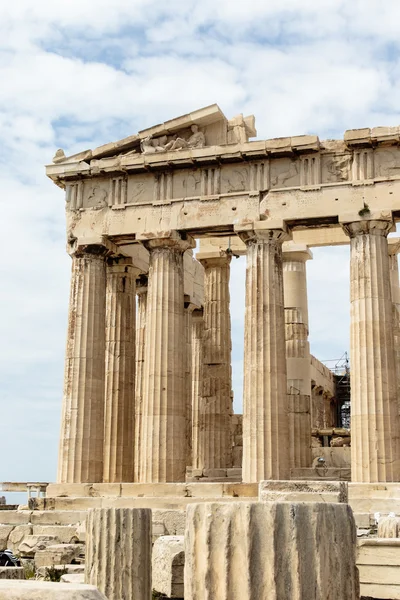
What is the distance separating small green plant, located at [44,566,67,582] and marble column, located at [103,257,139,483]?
1298 cm

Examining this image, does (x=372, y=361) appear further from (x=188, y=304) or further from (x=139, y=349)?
(x=188, y=304)

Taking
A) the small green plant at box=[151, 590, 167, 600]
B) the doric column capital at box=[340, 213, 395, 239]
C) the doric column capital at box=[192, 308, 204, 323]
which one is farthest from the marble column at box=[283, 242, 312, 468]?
the small green plant at box=[151, 590, 167, 600]

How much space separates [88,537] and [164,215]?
15779 millimetres

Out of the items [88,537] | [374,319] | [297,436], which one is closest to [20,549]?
[88,537]

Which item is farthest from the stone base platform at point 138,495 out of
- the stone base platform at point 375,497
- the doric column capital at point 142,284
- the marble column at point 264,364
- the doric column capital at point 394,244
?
the doric column capital at point 394,244

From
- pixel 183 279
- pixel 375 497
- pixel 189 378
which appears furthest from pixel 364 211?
pixel 189 378

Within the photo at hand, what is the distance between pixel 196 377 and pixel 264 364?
31.9 ft

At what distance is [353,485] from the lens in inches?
910

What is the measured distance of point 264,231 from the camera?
25.7 m

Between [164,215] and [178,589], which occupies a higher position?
[164,215]

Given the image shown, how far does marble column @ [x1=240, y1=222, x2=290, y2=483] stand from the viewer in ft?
80.5

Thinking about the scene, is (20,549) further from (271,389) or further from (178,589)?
(271,389)

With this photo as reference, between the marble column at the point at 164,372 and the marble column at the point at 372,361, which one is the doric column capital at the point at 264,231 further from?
the marble column at the point at 164,372

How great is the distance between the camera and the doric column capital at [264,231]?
25562 mm
